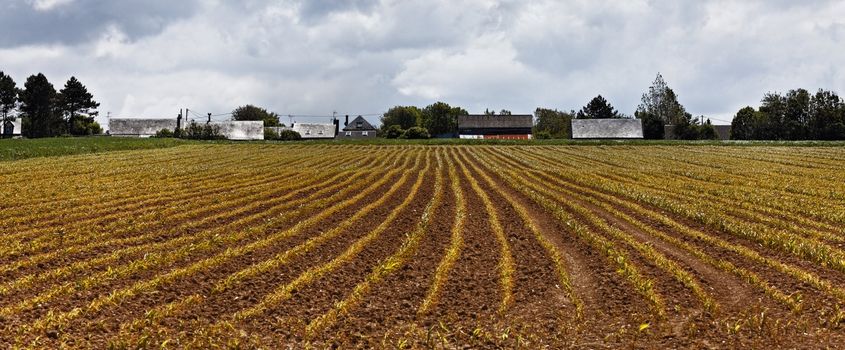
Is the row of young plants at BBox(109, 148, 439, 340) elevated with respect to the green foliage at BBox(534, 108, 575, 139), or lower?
lower

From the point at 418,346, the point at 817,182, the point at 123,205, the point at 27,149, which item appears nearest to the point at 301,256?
the point at 418,346

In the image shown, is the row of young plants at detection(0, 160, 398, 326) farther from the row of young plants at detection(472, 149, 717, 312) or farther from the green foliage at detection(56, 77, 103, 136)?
the green foliage at detection(56, 77, 103, 136)

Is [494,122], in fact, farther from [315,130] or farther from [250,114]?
[250,114]

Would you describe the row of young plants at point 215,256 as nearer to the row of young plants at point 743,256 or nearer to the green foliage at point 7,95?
the row of young plants at point 743,256

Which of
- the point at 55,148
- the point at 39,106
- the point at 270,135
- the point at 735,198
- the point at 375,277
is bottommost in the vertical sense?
the point at 375,277

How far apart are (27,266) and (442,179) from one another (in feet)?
65.7

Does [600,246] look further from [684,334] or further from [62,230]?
[62,230]

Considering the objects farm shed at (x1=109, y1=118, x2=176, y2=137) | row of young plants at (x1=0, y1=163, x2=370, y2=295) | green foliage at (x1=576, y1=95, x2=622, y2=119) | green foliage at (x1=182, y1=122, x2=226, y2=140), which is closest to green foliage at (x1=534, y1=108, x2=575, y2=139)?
green foliage at (x1=576, y1=95, x2=622, y2=119)

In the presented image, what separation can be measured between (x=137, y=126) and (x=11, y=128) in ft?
76.9

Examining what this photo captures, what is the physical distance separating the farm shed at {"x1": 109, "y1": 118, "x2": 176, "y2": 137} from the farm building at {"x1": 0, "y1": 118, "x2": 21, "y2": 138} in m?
17.5

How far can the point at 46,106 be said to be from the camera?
99812 millimetres

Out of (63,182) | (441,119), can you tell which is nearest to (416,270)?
(63,182)

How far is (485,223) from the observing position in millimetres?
15719

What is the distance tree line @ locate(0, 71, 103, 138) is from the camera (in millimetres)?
97812
